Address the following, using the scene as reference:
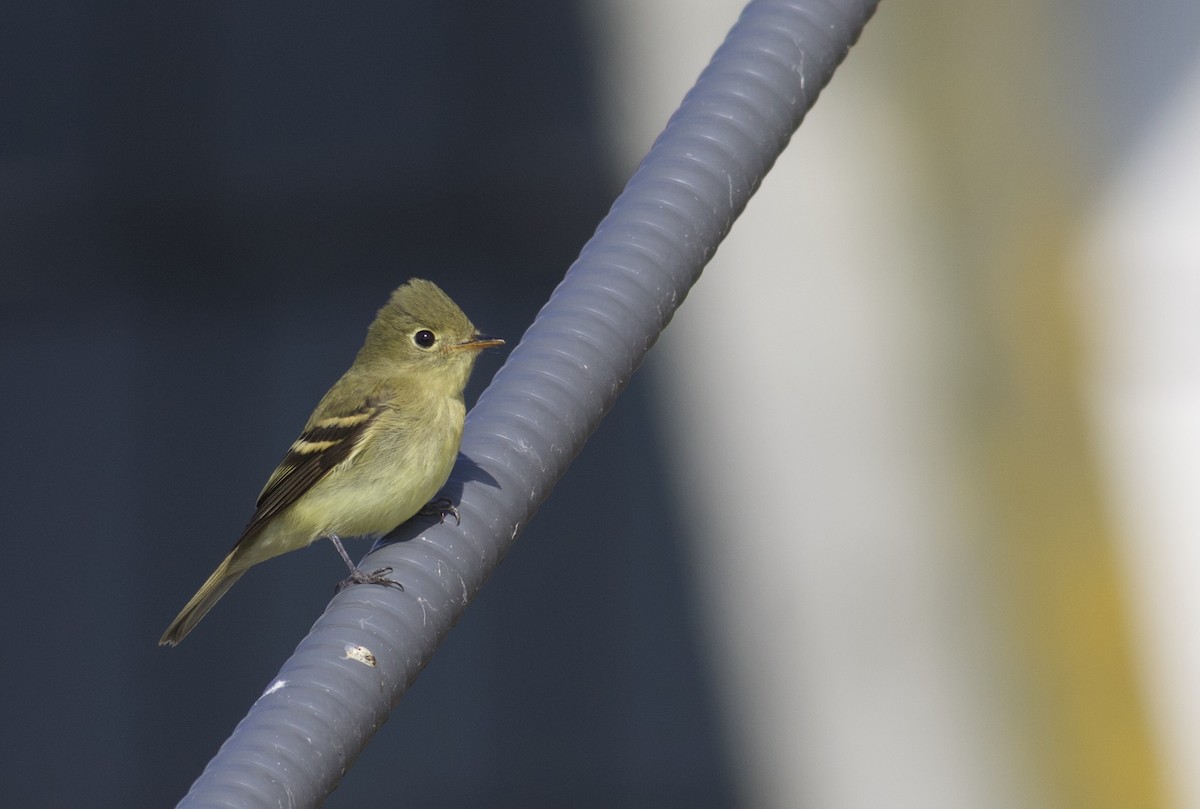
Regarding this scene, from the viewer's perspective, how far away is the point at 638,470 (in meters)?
10.2

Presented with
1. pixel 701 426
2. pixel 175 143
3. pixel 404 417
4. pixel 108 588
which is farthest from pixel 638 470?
pixel 404 417

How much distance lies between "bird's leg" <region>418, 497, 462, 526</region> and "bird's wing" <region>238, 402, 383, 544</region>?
72.1 inches

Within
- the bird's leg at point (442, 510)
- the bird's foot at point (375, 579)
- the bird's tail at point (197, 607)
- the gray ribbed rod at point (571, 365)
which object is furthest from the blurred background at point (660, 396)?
the bird's foot at point (375, 579)

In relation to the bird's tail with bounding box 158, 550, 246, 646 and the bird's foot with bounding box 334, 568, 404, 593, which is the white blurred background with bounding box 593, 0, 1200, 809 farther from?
the bird's foot with bounding box 334, 568, 404, 593

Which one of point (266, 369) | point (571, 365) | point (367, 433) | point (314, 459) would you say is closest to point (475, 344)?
point (367, 433)

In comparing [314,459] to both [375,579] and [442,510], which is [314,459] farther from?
[375,579]

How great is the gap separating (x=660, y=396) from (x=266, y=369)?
255 centimetres

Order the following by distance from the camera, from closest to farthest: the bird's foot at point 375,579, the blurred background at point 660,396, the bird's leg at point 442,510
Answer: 1. the bird's foot at point 375,579
2. the bird's leg at point 442,510
3. the blurred background at point 660,396

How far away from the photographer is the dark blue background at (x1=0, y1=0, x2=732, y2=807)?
964cm

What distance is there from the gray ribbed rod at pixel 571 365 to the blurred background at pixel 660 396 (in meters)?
6.63

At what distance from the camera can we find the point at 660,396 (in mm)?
10531

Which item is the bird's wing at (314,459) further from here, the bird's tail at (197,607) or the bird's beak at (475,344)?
the bird's beak at (475,344)

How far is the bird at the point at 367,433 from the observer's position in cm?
502

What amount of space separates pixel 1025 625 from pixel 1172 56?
3606mm
